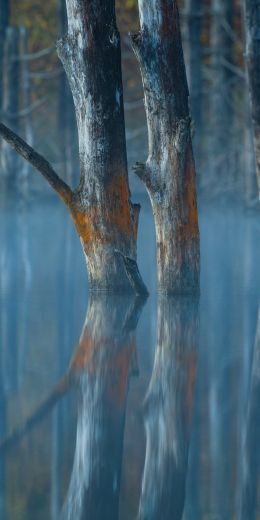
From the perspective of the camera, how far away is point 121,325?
9211mm

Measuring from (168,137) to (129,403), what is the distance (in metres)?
4.12

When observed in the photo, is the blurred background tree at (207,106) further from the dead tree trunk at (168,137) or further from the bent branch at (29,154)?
the bent branch at (29,154)

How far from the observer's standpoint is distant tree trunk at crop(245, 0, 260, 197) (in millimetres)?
13742

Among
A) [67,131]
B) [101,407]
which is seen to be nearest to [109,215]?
[101,407]

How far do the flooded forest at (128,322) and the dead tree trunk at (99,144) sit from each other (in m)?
0.01

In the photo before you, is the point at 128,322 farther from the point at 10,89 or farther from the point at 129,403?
the point at 10,89

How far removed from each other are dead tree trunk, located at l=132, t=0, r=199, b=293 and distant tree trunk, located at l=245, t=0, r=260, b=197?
12.0 feet

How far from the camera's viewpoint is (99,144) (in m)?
10.2

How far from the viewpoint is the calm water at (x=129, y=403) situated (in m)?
4.80

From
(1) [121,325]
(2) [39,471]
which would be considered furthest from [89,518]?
(1) [121,325]

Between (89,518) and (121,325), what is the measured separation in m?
4.70

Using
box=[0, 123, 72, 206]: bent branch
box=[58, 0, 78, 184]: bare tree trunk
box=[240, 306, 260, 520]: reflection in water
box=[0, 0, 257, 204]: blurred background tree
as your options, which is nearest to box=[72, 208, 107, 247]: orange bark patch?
box=[0, 123, 72, 206]: bent branch

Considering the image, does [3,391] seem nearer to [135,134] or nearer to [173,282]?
[173,282]

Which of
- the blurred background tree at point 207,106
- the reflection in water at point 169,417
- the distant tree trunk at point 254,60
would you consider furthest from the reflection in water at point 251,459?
the blurred background tree at point 207,106
